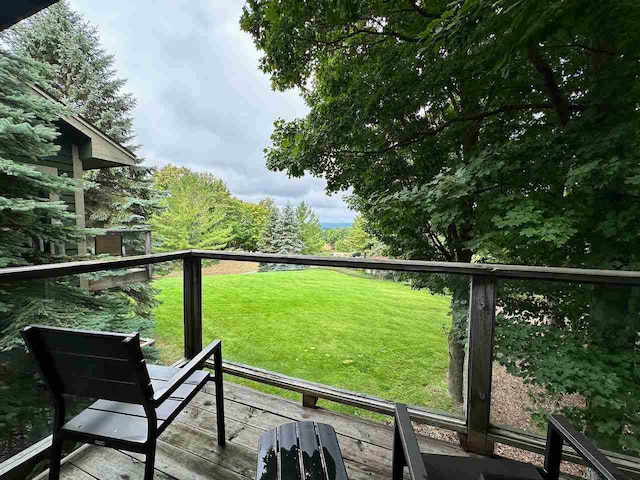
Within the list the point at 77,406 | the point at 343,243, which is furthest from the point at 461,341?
the point at 343,243

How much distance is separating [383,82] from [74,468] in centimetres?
493

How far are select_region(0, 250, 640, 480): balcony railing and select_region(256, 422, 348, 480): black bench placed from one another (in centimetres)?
87

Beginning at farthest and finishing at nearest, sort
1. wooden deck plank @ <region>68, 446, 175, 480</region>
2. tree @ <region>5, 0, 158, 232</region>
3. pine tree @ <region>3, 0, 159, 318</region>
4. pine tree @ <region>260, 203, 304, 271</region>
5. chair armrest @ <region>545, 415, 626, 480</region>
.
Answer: pine tree @ <region>260, 203, 304, 271</region> < tree @ <region>5, 0, 158, 232</region> < pine tree @ <region>3, 0, 159, 318</region> < wooden deck plank @ <region>68, 446, 175, 480</region> < chair armrest @ <region>545, 415, 626, 480</region>

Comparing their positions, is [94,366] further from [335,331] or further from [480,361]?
[335,331]

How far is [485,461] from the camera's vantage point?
1.26 metres

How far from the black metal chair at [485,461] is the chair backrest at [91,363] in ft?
3.44

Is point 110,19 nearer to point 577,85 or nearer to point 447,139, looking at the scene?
point 447,139

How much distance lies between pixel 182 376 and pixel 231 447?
2.65ft

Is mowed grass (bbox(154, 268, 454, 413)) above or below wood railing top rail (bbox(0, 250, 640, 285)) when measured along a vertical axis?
A: below

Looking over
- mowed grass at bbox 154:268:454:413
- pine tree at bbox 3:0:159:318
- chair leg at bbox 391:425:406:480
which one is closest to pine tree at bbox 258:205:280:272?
pine tree at bbox 3:0:159:318

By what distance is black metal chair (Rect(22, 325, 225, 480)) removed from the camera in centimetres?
115

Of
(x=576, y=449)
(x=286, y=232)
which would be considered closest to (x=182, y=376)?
(x=576, y=449)

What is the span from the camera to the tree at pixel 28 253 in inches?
65.6

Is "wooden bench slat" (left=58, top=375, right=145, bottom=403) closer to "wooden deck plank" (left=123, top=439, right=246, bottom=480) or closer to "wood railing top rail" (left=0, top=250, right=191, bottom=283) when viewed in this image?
"wood railing top rail" (left=0, top=250, right=191, bottom=283)
